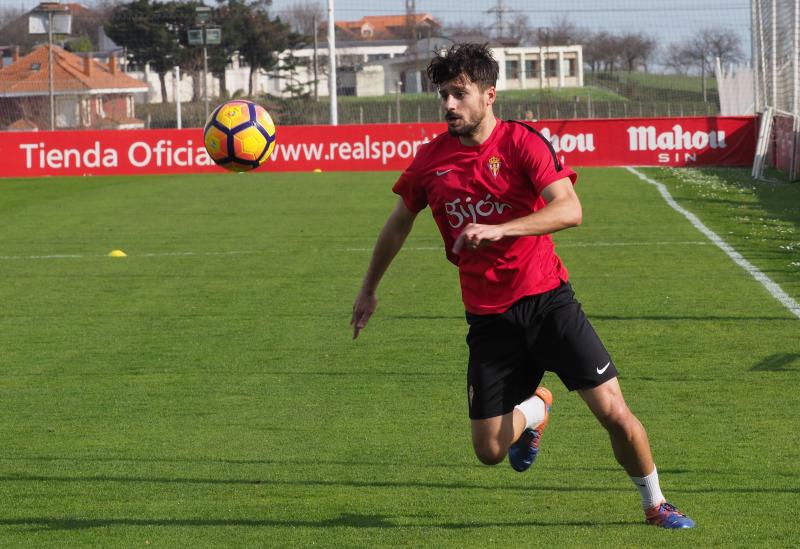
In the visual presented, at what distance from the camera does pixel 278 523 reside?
5914 mm

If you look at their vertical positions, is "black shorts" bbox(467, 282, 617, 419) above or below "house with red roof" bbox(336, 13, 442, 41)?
below

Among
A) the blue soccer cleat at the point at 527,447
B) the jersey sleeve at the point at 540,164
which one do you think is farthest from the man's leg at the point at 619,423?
the jersey sleeve at the point at 540,164

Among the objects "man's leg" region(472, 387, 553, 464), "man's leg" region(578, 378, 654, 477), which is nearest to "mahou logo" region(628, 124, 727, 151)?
"man's leg" region(472, 387, 553, 464)

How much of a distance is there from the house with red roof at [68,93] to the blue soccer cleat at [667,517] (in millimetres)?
34221

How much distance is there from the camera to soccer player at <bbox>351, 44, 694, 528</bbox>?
5.42m

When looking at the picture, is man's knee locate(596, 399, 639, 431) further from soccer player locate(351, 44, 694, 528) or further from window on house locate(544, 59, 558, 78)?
window on house locate(544, 59, 558, 78)

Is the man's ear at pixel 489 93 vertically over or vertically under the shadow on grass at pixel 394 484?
over

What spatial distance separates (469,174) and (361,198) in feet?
64.7

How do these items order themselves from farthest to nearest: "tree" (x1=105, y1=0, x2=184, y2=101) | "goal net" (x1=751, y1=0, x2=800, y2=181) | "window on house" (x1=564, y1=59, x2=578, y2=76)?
"tree" (x1=105, y1=0, x2=184, y2=101), "window on house" (x1=564, y1=59, x2=578, y2=76), "goal net" (x1=751, y1=0, x2=800, y2=181)

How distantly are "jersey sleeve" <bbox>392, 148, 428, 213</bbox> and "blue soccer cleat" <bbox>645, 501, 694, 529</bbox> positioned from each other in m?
1.62

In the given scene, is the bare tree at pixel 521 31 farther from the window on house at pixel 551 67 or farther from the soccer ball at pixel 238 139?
the soccer ball at pixel 238 139

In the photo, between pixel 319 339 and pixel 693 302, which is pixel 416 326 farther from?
pixel 693 302

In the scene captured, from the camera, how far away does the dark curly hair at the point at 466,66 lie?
5.39 m

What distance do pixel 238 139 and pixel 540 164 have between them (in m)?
5.62
